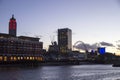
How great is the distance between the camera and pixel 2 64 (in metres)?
198

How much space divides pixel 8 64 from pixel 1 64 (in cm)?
560

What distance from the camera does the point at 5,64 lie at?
199 meters

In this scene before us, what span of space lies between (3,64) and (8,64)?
3945 millimetres

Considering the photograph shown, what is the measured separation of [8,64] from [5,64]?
237cm

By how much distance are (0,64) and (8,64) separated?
6.45 m

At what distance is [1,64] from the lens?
196875 mm

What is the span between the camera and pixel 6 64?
7840 inches

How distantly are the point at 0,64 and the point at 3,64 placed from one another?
2.65 meters

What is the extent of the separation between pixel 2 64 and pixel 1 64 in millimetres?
978

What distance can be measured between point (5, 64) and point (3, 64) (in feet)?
5.33

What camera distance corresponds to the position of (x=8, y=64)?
19912 centimetres

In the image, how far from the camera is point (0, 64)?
644ft

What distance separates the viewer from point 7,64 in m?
199

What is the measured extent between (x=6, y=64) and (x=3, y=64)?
2.44 meters
